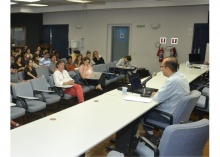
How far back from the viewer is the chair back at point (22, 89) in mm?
4164

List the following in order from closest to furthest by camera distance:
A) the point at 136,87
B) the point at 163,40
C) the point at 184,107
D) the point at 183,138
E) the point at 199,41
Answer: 1. the point at 183,138
2. the point at 184,107
3. the point at 136,87
4. the point at 199,41
5. the point at 163,40

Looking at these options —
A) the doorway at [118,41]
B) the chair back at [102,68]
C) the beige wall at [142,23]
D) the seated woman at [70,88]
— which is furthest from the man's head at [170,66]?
the doorway at [118,41]

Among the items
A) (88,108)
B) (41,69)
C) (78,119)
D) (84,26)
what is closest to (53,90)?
(41,69)

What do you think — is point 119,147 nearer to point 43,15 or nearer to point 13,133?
point 13,133

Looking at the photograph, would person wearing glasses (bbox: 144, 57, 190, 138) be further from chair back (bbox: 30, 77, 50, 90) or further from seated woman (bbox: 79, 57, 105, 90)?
seated woman (bbox: 79, 57, 105, 90)

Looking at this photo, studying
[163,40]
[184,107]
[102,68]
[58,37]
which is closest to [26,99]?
[184,107]

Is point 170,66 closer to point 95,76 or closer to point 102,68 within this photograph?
point 95,76

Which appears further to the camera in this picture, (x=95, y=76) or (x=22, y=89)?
(x=95, y=76)

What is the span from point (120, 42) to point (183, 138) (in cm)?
903

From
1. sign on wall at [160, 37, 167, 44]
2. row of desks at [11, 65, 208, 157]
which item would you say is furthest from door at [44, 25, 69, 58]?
row of desks at [11, 65, 208, 157]

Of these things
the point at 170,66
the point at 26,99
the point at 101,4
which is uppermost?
the point at 101,4

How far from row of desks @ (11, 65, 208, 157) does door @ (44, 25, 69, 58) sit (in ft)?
31.1

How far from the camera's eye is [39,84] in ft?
15.8

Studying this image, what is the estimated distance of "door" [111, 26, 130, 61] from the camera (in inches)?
418
